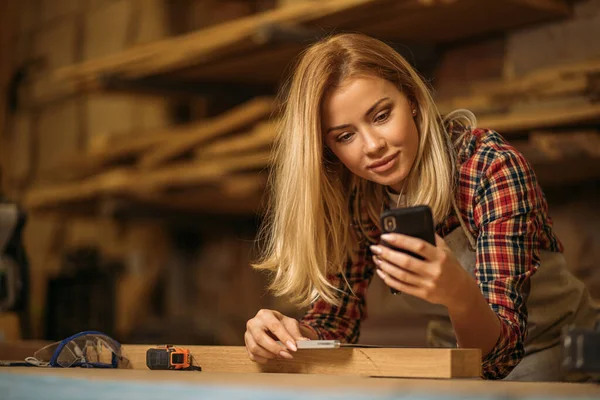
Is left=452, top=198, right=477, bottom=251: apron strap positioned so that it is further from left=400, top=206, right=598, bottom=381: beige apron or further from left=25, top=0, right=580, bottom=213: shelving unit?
left=25, top=0, right=580, bottom=213: shelving unit

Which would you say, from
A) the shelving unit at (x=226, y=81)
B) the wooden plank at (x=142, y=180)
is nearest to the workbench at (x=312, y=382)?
the shelving unit at (x=226, y=81)

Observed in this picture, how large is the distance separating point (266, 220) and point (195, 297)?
→ 8.53 ft

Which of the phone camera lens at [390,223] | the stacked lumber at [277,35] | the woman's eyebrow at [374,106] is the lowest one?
the phone camera lens at [390,223]

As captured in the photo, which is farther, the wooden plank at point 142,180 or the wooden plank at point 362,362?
the wooden plank at point 142,180

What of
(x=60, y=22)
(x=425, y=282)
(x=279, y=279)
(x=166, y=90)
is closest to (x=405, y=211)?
(x=425, y=282)

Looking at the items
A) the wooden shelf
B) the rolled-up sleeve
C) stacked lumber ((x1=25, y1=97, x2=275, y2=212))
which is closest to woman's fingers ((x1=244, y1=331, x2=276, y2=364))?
the rolled-up sleeve

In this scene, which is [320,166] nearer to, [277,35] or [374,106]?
[374,106]

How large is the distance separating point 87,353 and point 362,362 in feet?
1.87

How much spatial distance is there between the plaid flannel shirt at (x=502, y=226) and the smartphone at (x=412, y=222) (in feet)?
1.07

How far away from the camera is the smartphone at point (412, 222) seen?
3.64 feet

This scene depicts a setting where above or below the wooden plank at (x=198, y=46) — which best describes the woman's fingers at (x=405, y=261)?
below

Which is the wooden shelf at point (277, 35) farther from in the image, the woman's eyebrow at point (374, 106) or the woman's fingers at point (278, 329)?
the woman's fingers at point (278, 329)

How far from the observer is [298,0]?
2838 millimetres

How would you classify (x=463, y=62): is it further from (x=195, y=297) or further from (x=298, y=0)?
(x=195, y=297)
